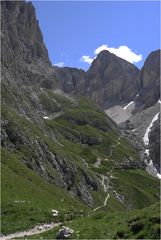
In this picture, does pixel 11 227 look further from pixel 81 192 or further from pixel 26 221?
pixel 81 192

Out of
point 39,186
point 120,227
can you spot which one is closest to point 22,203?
point 120,227

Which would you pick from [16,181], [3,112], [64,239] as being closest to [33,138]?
[3,112]

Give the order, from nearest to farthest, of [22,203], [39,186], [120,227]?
[120,227] < [22,203] < [39,186]

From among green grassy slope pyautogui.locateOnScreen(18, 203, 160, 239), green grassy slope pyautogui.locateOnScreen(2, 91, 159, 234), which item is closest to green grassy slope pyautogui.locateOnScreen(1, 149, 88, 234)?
green grassy slope pyautogui.locateOnScreen(2, 91, 159, 234)

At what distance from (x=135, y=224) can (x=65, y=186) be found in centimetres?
9225

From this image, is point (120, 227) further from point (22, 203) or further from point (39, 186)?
point (39, 186)

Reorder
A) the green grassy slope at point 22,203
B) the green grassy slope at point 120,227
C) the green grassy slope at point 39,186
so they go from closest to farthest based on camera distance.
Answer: the green grassy slope at point 120,227 → the green grassy slope at point 22,203 → the green grassy slope at point 39,186

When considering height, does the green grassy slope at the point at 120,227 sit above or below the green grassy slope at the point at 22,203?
below

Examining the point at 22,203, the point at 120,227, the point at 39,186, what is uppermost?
the point at 39,186

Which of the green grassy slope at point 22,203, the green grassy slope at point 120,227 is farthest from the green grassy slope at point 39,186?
the green grassy slope at point 120,227

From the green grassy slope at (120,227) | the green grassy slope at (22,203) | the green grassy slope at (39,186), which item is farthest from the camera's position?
the green grassy slope at (39,186)

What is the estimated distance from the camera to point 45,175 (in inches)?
4227

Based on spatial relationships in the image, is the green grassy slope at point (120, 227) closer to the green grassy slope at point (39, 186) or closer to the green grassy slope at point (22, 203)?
the green grassy slope at point (22, 203)

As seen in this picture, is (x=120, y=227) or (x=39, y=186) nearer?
(x=120, y=227)
